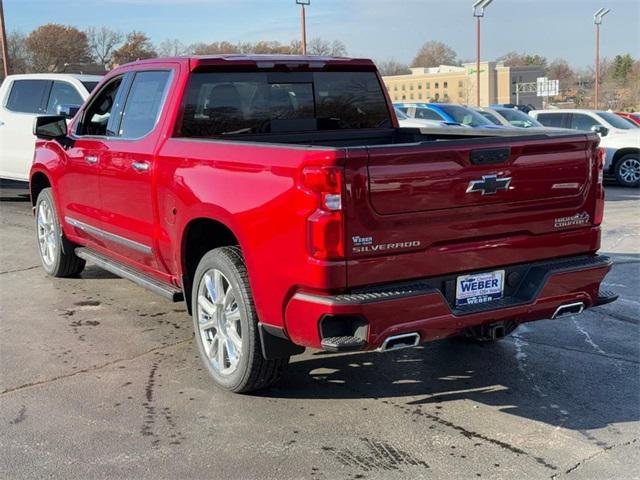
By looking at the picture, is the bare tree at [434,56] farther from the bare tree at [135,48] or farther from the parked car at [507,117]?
the parked car at [507,117]

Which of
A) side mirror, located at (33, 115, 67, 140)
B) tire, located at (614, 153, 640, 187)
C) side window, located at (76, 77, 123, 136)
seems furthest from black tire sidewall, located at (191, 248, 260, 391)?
tire, located at (614, 153, 640, 187)

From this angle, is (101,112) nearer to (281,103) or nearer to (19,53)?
(281,103)

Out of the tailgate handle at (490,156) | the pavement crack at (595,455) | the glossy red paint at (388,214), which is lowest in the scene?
the pavement crack at (595,455)

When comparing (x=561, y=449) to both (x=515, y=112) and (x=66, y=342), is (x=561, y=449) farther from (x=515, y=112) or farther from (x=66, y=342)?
(x=515, y=112)

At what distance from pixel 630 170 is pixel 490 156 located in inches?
536

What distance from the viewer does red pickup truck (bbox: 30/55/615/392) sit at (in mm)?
3623

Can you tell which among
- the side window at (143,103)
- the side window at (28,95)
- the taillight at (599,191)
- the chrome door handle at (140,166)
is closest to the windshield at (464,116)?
the side window at (28,95)

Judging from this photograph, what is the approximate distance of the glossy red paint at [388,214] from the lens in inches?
142

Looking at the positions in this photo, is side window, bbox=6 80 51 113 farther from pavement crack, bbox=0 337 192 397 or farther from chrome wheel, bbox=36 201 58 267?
pavement crack, bbox=0 337 192 397

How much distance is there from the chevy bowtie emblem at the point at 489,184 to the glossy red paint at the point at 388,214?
34 mm

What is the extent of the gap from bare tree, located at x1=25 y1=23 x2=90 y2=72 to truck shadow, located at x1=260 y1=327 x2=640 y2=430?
6273 cm

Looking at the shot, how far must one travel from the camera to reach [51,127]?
21.4 ft

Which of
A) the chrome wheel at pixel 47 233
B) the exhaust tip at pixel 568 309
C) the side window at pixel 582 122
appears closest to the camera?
the exhaust tip at pixel 568 309

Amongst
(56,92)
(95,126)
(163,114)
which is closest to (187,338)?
(163,114)
